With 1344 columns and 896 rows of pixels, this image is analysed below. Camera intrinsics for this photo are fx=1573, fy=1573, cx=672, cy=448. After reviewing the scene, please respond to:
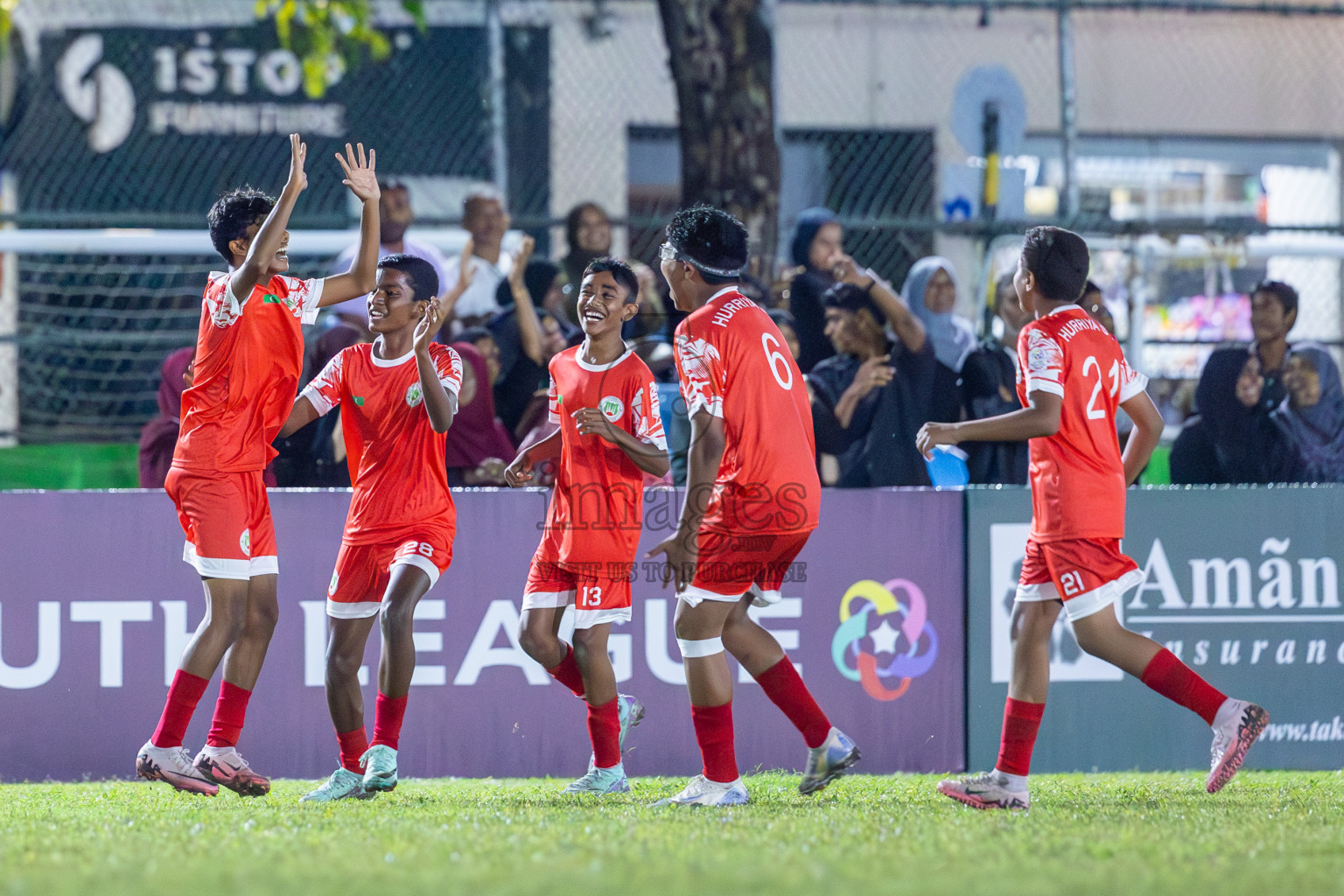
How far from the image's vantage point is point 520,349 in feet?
28.1

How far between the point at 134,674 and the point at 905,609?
3.46 meters

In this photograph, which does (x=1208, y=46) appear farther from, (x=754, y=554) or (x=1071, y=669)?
(x=754, y=554)

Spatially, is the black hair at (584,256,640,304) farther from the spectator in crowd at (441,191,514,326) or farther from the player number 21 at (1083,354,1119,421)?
the spectator in crowd at (441,191,514,326)

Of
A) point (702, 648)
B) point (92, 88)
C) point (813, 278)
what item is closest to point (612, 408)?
point (702, 648)

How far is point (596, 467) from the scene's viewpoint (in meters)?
6.01

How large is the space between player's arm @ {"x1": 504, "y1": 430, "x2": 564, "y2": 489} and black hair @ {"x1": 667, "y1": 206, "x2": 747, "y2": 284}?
3.17 feet

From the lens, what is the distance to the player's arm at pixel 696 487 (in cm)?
525

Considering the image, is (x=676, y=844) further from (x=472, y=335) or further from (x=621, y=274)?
(x=472, y=335)

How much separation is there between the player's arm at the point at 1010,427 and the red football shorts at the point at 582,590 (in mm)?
1343

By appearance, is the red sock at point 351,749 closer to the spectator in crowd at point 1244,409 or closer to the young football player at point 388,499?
the young football player at point 388,499

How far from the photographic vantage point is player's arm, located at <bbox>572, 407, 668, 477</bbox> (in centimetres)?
574

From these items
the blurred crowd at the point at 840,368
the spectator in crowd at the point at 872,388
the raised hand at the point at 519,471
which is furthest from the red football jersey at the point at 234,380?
the spectator in crowd at the point at 872,388

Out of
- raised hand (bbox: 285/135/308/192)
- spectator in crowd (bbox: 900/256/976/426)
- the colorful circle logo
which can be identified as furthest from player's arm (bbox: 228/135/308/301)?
spectator in crowd (bbox: 900/256/976/426)

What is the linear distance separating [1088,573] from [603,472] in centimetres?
182
